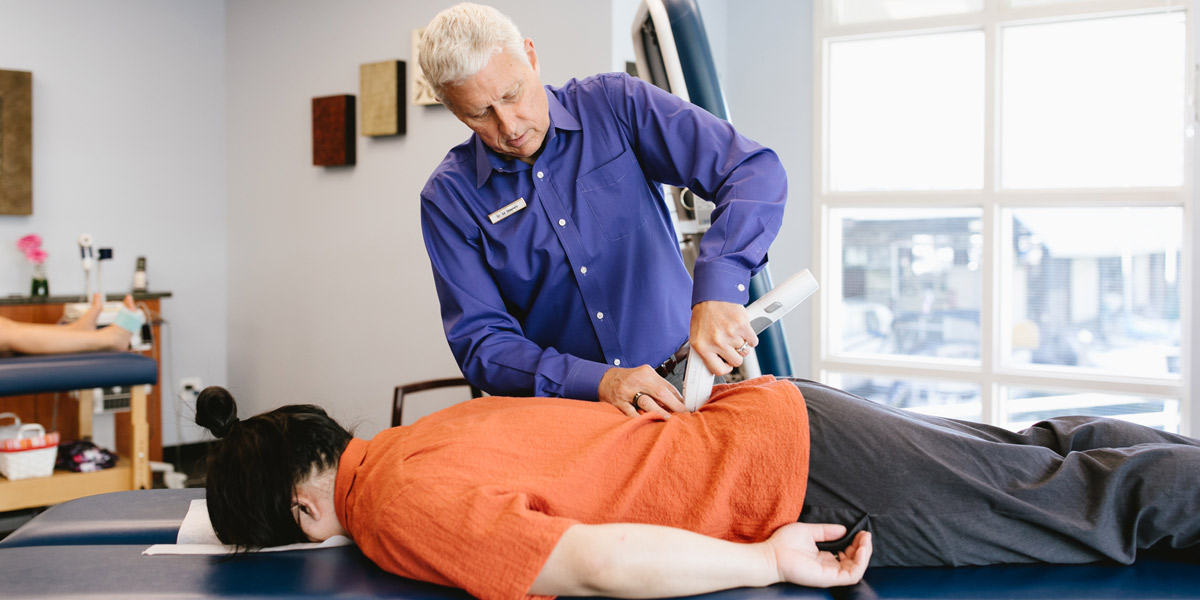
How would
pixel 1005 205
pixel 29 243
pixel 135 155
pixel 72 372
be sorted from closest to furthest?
pixel 72 372
pixel 1005 205
pixel 29 243
pixel 135 155

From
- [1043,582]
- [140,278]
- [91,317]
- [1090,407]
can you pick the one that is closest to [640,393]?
[1043,582]

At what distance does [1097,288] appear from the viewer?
11.0 ft

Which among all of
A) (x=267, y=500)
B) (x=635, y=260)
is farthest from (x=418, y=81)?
(x=267, y=500)

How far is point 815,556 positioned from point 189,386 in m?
4.01

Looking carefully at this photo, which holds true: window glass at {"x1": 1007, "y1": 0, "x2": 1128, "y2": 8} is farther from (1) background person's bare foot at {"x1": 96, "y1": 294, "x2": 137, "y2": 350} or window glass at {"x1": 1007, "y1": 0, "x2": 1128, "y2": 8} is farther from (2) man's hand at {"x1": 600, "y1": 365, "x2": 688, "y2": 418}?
(1) background person's bare foot at {"x1": 96, "y1": 294, "x2": 137, "y2": 350}

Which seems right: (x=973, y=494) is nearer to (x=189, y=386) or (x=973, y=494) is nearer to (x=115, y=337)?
(x=115, y=337)

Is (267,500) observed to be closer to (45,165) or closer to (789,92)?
(789,92)

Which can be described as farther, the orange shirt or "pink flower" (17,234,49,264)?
"pink flower" (17,234,49,264)

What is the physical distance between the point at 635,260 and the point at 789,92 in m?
2.27

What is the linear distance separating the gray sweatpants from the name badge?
2.45 feet

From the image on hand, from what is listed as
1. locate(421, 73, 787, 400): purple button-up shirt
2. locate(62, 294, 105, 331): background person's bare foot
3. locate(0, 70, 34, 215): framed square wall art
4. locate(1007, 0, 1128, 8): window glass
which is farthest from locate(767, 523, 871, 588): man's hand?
locate(0, 70, 34, 215): framed square wall art

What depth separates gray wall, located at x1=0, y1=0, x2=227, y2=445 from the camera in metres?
3.93

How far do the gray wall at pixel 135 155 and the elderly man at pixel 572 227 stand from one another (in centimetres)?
307

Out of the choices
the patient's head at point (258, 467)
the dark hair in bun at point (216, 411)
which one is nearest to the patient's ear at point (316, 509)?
the patient's head at point (258, 467)
